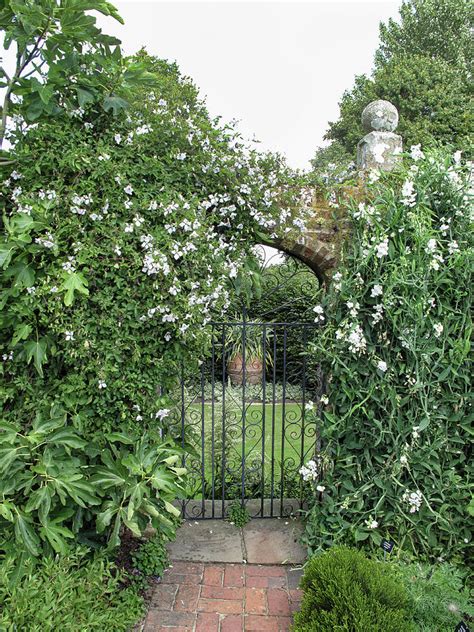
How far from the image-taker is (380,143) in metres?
3.04

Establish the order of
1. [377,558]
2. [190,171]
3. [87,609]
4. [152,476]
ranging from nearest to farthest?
[87,609] < [152,476] < [190,171] < [377,558]

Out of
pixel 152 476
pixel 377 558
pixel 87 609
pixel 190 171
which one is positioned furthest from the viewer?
pixel 377 558

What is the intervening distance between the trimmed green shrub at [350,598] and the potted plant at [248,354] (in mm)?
4243

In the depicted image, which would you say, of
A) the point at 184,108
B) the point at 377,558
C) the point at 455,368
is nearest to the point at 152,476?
the point at 377,558

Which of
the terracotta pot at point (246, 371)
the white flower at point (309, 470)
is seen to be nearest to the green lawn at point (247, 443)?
the white flower at point (309, 470)

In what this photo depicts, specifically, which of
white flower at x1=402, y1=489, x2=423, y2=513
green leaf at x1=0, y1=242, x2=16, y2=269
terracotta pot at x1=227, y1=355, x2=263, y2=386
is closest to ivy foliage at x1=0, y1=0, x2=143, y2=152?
green leaf at x1=0, y1=242, x2=16, y2=269

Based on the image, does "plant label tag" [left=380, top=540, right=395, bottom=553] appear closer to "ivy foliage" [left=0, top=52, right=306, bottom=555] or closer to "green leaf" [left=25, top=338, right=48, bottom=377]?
"ivy foliage" [left=0, top=52, right=306, bottom=555]

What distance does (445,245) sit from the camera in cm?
281

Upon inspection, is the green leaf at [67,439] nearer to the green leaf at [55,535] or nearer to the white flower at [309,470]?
the green leaf at [55,535]

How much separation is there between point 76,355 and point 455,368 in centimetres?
216

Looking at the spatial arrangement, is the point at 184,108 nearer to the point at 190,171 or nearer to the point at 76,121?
the point at 190,171

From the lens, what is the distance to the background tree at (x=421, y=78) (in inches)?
501

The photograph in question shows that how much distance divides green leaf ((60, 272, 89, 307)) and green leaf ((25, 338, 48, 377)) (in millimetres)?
316

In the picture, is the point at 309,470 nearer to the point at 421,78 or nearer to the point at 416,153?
the point at 416,153
